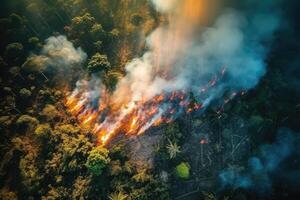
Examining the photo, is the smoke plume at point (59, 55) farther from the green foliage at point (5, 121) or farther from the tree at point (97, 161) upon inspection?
the tree at point (97, 161)

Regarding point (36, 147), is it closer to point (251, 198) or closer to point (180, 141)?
point (180, 141)

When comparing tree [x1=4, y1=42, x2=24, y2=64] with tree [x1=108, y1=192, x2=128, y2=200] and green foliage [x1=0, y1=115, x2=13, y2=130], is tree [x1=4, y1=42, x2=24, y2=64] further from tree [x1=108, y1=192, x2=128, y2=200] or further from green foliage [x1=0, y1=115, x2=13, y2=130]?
tree [x1=108, y1=192, x2=128, y2=200]

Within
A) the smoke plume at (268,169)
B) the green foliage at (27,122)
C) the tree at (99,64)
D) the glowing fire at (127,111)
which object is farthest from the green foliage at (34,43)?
the smoke plume at (268,169)

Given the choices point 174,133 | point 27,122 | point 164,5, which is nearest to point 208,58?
point 164,5

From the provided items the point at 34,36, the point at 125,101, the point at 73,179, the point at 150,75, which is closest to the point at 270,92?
the point at 150,75

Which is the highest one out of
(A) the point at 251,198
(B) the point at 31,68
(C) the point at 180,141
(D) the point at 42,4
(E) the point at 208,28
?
(D) the point at 42,4

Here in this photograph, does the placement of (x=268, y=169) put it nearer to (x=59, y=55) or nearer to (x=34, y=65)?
(x=59, y=55)

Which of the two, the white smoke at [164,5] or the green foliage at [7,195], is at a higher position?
the white smoke at [164,5]
